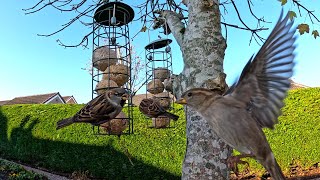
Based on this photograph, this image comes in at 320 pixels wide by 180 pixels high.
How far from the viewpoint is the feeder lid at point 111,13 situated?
103 inches

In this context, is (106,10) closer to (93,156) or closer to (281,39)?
(281,39)

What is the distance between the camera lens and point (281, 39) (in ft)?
3.28

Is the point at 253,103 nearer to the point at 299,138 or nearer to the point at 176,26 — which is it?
the point at 176,26

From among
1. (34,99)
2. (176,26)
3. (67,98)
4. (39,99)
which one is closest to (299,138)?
(176,26)

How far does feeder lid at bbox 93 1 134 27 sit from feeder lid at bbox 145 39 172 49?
1.18 metres

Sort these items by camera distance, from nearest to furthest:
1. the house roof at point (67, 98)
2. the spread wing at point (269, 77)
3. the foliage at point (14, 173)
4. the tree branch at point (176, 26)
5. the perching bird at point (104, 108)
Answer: the spread wing at point (269, 77) → the perching bird at point (104, 108) → the tree branch at point (176, 26) → the foliage at point (14, 173) → the house roof at point (67, 98)

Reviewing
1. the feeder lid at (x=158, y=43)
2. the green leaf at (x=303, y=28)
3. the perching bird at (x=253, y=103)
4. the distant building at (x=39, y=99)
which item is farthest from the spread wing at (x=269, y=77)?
the distant building at (x=39, y=99)

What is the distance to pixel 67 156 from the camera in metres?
8.30

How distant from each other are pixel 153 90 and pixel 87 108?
1823 millimetres

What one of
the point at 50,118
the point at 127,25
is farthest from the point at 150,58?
the point at 50,118

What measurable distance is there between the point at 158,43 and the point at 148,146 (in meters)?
3.87

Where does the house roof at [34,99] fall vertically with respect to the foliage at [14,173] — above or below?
above

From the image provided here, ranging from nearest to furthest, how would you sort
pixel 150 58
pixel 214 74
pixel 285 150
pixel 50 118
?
1. pixel 214 74
2. pixel 150 58
3. pixel 285 150
4. pixel 50 118

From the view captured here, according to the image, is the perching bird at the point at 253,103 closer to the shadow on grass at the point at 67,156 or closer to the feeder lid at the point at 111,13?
the feeder lid at the point at 111,13
